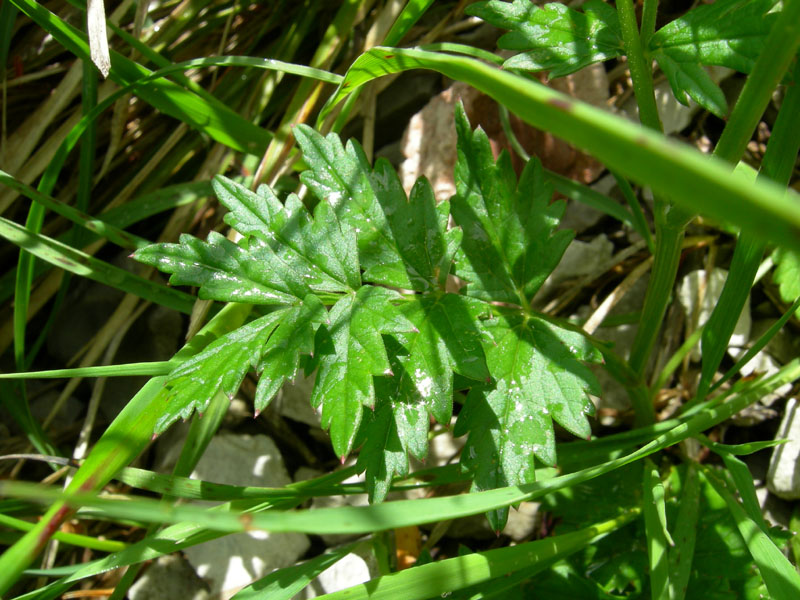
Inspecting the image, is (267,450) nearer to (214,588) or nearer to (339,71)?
(214,588)

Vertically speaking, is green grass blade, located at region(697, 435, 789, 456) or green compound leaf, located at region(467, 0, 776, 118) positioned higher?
green compound leaf, located at region(467, 0, 776, 118)

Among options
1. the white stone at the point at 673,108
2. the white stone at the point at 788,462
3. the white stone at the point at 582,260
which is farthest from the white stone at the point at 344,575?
the white stone at the point at 673,108

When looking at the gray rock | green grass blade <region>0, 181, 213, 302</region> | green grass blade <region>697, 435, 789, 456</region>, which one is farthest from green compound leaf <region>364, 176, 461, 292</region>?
the gray rock

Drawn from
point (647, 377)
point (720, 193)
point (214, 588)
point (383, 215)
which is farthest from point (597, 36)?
point (214, 588)

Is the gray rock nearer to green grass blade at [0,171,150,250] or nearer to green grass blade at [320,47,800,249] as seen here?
green grass blade at [0,171,150,250]

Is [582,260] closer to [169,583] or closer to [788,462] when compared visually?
[788,462]

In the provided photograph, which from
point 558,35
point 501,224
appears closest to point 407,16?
point 558,35
